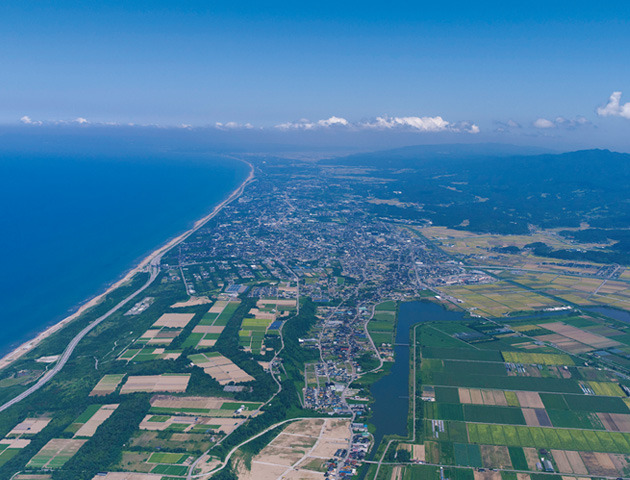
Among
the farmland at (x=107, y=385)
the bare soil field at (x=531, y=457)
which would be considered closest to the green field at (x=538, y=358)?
the bare soil field at (x=531, y=457)

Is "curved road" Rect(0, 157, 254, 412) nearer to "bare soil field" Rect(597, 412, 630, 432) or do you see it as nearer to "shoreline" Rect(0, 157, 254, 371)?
"shoreline" Rect(0, 157, 254, 371)

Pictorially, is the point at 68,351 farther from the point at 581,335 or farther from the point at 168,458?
the point at 581,335

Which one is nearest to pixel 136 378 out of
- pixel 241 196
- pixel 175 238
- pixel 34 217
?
pixel 175 238

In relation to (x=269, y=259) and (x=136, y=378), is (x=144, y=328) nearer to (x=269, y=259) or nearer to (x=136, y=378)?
(x=136, y=378)

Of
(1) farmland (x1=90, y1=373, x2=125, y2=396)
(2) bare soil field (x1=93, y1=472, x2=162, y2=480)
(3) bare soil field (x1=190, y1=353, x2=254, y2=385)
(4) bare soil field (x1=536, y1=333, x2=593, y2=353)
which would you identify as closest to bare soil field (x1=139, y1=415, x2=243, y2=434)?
(2) bare soil field (x1=93, y1=472, x2=162, y2=480)

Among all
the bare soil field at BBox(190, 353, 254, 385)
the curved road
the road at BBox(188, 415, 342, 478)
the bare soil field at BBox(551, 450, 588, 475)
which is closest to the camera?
the road at BBox(188, 415, 342, 478)

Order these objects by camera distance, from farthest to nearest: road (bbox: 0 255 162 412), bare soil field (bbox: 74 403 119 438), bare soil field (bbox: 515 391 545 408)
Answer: road (bbox: 0 255 162 412) < bare soil field (bbox: 515 391 545 408) < bare soil field (bbox: 74 403 119 438)

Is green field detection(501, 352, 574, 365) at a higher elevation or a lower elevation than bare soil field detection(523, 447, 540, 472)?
higher

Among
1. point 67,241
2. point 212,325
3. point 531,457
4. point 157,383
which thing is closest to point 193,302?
point 212,325

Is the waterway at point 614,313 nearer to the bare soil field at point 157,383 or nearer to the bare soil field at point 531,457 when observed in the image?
the bare soil field at point 531,457
